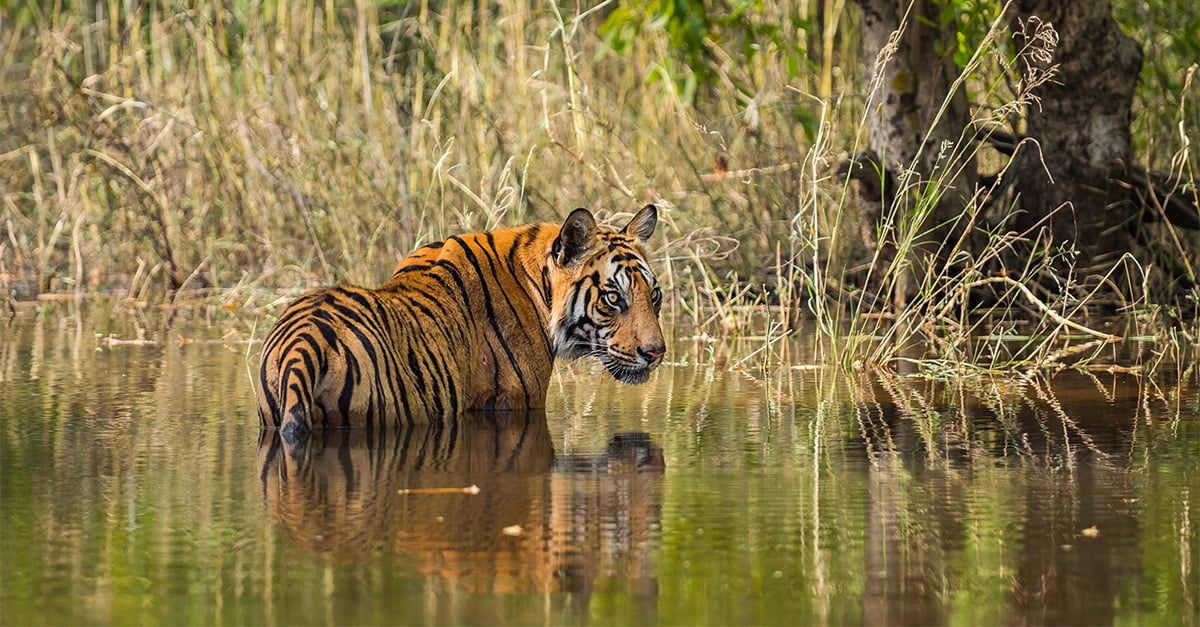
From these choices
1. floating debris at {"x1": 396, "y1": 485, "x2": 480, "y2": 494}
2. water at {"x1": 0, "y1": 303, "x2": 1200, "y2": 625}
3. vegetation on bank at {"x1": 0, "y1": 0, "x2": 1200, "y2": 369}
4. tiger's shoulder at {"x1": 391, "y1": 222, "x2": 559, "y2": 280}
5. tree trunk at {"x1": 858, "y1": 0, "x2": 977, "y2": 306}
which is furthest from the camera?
vegetation on bank at {"x1": 0, "y1": 0, "x2": 1200, "y2": 369}

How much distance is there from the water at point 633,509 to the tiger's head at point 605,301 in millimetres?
265

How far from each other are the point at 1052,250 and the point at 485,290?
15.9 ft

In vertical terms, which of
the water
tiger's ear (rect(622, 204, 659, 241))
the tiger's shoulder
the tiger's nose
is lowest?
the water

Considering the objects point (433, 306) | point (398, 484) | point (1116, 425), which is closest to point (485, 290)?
point (433, 306)

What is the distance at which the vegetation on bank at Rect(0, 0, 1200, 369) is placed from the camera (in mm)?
11633

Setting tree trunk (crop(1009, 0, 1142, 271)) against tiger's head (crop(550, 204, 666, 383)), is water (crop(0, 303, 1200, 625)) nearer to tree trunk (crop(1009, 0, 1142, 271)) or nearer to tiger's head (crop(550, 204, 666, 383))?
tiger's head (crop(550, 204, 666, 383))

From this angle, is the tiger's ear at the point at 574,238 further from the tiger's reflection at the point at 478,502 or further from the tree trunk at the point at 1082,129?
the tree trunk at the point at 1082,129

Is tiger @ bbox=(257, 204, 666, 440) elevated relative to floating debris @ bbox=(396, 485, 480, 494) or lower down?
elevated

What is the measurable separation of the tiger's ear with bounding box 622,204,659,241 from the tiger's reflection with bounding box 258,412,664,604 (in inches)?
44.1

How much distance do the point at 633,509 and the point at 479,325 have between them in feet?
7.68

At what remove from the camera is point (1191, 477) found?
5574mm

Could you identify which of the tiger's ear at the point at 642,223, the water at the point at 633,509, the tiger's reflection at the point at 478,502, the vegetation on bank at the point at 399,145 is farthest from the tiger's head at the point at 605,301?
the vegetation on bank at the point at 399,145

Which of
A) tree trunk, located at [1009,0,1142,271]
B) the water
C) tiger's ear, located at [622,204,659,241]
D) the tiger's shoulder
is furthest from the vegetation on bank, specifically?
the water

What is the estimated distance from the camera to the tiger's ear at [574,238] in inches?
289
